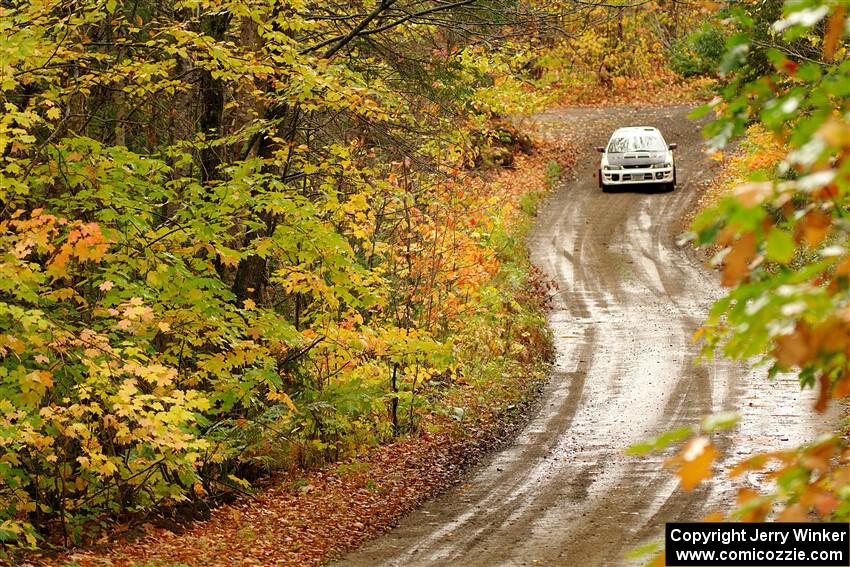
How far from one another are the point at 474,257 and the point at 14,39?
35.6ft

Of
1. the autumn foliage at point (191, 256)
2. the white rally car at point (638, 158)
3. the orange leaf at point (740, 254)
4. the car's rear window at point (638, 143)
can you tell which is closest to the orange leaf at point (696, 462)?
the orange leaf at point (740, 254)

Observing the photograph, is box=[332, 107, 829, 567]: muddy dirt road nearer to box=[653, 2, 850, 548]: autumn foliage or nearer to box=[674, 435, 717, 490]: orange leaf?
box=[653, 2, 850, 548]: autumn foliage

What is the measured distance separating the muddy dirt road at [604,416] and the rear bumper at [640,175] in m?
1.41

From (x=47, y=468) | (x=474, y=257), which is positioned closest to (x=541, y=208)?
(x=474, y=257)

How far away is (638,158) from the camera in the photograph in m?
30.4

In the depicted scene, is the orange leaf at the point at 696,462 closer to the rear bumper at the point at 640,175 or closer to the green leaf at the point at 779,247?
the green leaf at the point at 779,247

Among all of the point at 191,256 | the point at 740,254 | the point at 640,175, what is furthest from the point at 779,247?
the point at 640,175

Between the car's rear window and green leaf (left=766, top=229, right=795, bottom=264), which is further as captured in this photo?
the car's rear window

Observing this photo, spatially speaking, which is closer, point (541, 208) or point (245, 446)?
point (245, 446)

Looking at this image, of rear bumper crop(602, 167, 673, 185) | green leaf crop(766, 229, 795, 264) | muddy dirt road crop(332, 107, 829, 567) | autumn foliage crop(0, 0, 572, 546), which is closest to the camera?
green leaf crop(766, 229, 795, 264)

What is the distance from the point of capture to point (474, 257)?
1791 cm

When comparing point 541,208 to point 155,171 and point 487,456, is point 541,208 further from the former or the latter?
point 155,171

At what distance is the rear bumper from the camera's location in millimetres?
30281

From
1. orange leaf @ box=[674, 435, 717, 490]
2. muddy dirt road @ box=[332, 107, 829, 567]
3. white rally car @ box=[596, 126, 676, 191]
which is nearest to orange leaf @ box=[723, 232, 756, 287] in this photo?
orange leaf @ box=[674, 435, 717, 490]
